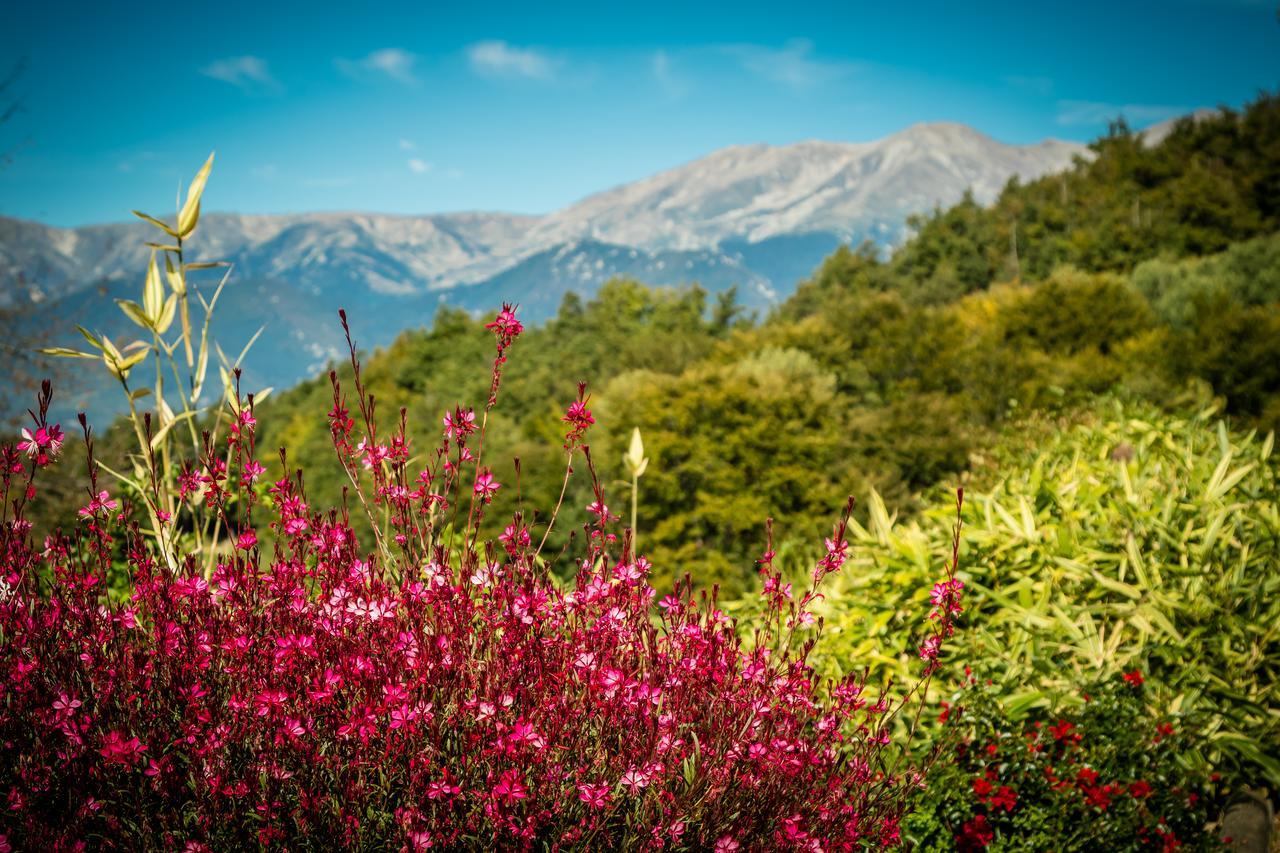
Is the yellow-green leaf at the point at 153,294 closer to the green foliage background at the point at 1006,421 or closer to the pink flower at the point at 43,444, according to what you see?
the pink flower at the point at 43,444

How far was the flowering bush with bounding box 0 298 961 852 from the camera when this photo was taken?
1.58 metres

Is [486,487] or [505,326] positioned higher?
[505,326]

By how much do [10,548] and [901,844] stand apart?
3012 mm

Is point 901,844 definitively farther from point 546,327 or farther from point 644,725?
point 546,327

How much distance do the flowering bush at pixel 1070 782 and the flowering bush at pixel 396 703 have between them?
3.66ft

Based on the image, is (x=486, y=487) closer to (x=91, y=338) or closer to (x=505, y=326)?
(x=505, y=326)

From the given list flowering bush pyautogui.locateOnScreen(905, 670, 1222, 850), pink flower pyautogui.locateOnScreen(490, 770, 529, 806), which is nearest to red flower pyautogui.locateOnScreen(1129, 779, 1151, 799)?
flowering bush pyautogui.locateOnScreen(905, 670, 1222, 850)

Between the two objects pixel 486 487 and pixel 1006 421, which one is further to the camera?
pixel 1006 421

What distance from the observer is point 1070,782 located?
9.87ft

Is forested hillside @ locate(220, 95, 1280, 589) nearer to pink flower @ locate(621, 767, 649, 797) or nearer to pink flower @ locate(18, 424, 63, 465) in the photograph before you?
pink flower @ locate(18, 424, 63, 465)

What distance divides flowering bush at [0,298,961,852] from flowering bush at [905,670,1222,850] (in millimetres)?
1116

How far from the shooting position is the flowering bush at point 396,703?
5.18 ft

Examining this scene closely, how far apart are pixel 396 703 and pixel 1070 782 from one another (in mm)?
2923

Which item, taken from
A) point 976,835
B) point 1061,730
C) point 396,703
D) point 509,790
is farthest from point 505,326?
point 1061,730
